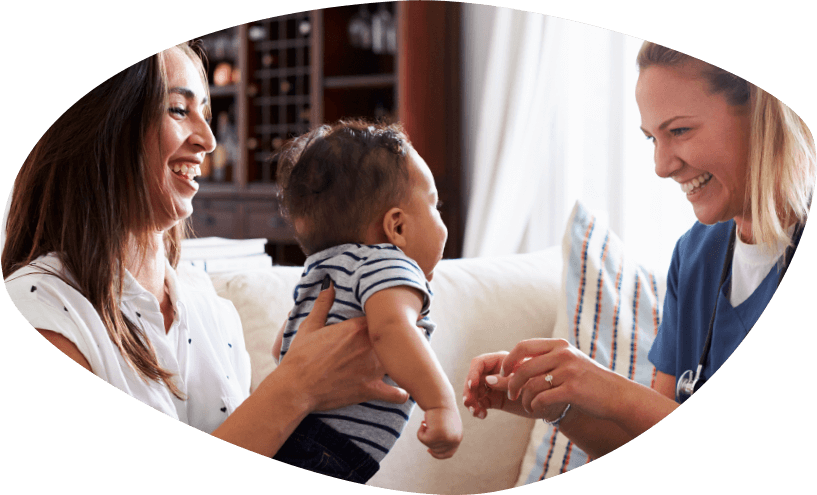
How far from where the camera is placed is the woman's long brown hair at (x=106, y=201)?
63 centimetres

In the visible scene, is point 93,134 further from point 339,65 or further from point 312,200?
point 339,65

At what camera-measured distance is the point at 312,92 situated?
834 mm

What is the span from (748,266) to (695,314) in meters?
0.07

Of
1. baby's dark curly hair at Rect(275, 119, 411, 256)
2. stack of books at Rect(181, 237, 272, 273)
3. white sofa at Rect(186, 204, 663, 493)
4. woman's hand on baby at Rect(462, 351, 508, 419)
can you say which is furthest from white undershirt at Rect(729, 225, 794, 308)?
stack of books at Rect(181, 237, 272, 273)

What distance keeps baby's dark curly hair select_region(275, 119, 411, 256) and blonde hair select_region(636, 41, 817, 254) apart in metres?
0.29

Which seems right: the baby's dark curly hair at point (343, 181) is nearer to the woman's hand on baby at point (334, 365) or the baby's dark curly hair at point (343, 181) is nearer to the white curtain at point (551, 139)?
the woman's hand on baby at point (334, 365)

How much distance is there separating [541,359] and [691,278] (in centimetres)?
18

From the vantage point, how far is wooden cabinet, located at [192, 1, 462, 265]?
26.3 inches

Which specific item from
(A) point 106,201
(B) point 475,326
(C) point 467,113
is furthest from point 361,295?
(C) point 467,113

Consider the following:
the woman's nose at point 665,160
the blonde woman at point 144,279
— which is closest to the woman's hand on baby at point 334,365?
the blonde woman at point 144,279

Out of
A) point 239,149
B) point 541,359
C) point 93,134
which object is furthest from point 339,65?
point 541,359

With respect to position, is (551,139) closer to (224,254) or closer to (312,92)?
(312,92)

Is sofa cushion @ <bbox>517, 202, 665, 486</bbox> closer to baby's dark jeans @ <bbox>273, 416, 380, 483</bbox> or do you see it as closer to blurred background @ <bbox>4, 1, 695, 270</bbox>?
blurred background @ <bbox>4, 1, 695, 270</bbox>

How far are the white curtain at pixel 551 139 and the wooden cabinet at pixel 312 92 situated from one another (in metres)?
0.05
